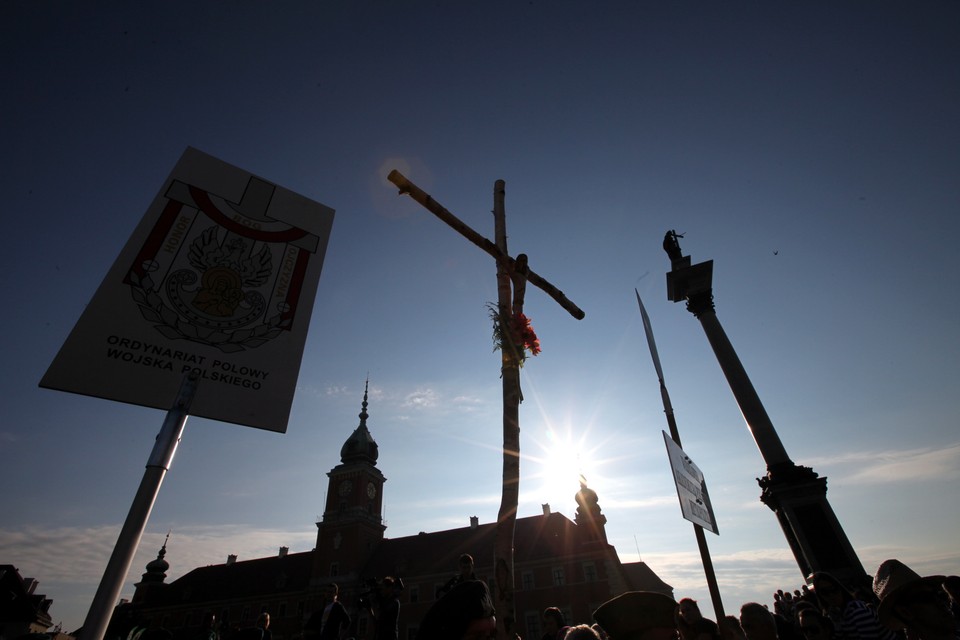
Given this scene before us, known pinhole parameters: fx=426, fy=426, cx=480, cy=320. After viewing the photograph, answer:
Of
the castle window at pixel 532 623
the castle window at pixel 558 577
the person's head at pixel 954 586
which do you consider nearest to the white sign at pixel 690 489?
the person's head at pixel 954 586

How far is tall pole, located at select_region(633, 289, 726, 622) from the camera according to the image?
465 cm

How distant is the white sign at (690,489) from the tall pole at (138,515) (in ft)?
13.3

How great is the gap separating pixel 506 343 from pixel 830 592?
4292 millimetres

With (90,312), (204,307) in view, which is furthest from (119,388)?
(204,307)

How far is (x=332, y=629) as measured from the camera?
682 cm

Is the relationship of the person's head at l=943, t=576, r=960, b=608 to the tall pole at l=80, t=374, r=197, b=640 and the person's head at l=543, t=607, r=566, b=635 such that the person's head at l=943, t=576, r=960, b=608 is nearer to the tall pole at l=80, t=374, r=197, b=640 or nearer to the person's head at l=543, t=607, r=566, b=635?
the person's head at l=543, t=607, r=566, b=635

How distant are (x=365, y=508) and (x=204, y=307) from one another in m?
50.4

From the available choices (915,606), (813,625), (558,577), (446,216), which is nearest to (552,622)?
(813,625)

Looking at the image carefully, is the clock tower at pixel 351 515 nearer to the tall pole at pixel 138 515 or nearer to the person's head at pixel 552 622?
the person's head at pixel 552 622

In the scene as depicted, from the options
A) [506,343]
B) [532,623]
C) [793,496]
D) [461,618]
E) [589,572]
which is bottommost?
[532,623]

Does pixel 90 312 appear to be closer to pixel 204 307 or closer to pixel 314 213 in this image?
pixel 204 307

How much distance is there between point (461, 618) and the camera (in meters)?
1.87

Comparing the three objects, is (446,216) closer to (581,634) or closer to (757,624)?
(581,634)

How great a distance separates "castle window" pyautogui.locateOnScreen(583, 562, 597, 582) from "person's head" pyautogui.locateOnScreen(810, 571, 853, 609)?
3694cm
